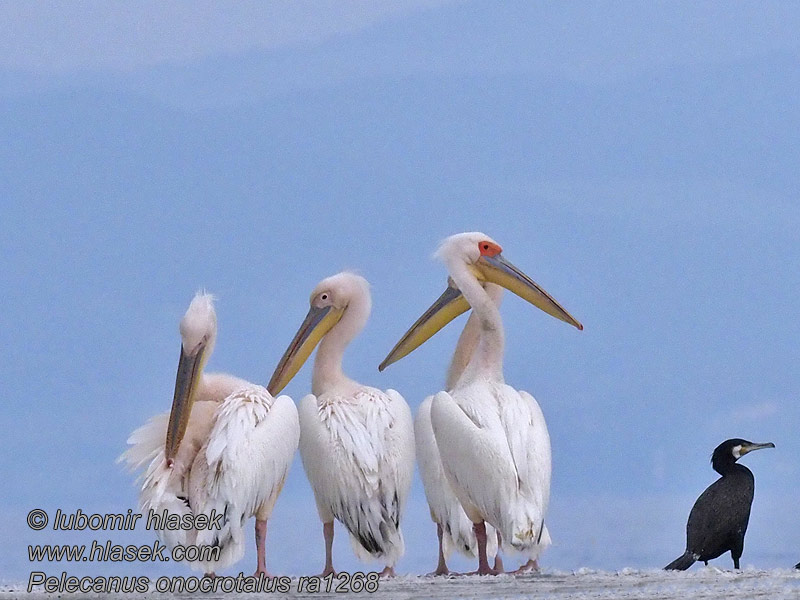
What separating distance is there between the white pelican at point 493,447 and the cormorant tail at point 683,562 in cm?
206

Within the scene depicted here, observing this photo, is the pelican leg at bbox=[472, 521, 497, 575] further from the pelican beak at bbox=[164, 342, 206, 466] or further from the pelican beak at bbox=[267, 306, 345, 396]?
the pelican beak at bbox=[267, 306, 345, 396]

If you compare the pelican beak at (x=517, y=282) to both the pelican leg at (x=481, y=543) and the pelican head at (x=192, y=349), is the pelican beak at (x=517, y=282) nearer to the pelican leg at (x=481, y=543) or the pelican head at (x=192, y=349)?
the pelican leg at (x=481, y=543)

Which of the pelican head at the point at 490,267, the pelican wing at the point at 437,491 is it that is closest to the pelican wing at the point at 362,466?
the pelican wing at the point at 437,491

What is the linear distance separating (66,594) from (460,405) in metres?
2.93

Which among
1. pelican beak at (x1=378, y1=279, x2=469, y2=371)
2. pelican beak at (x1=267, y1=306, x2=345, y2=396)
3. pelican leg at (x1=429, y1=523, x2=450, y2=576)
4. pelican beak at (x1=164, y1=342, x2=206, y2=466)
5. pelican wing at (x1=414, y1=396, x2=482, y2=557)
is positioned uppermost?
pelican beak at (x1=378, y1=279, x2=469, y2=371)

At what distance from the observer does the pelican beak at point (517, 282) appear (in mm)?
10625

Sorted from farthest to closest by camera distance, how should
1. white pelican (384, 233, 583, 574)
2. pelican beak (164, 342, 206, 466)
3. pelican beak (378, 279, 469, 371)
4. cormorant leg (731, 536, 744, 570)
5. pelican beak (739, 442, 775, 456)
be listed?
pelican beak (378, 279, 469, 371) < pelican beak (739, 442, 775, 456) < cormorant leg (731, 536, 744, 570) < pelican beak (164, 342, 206, 466) < white pelican (384, 233, 583, 574)

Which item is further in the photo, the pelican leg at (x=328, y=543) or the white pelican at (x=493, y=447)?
the pelican leg at (x=328, y=543)

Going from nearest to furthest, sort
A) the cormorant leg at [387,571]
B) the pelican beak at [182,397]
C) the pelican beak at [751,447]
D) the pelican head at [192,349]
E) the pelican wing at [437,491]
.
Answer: the pelican beak at [182,397] → the pelican head at [192,349] → the cormorant leg at [387,571] → the pelican wing at [437,491] → the pelican beak at [751,447]

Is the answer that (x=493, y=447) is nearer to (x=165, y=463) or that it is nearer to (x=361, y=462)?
(x=361, y=462)

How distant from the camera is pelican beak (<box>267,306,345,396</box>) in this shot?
1069 centimetres

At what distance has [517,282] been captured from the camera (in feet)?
34.9

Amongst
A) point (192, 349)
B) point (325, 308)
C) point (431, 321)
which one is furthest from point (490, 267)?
point (192, 349)

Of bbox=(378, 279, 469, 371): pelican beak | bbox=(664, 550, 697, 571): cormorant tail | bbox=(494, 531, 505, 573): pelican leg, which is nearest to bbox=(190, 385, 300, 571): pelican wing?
bbox=(494, 531, 505, 573): pelican leg
